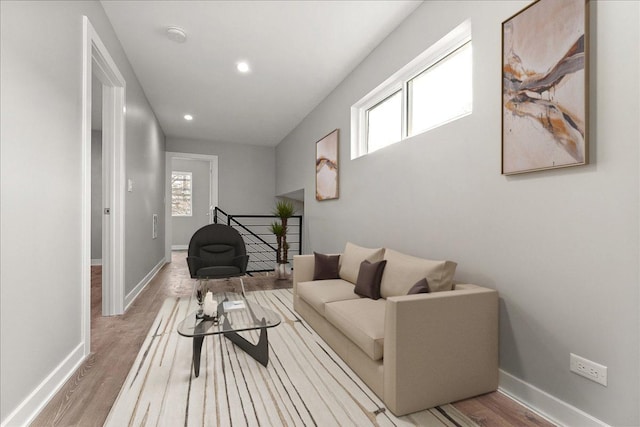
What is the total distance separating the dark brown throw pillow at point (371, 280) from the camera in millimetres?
2487

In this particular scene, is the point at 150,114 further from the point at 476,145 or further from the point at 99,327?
the point at 476,145

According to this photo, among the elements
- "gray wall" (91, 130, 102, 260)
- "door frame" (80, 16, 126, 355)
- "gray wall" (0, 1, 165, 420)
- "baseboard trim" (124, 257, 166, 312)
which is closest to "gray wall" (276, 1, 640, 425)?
"gray wall" (0, 1, 165, 420)

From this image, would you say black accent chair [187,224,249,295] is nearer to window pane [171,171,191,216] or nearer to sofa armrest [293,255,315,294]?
sofa armrest [293,255,315,294]

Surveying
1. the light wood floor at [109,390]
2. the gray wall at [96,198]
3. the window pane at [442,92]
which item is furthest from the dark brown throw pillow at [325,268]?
the gray wall at [96,198]

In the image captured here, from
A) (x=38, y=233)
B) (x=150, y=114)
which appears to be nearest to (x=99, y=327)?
(x=38, y=233)

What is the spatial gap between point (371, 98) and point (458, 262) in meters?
2.19

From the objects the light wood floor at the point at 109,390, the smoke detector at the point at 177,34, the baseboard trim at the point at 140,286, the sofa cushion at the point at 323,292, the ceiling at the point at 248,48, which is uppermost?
the ceiling at the point at 248,48

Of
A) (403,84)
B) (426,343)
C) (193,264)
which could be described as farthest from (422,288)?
(193,264)

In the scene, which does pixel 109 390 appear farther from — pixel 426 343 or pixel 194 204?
pixel 194 204

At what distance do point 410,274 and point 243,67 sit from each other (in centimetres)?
306

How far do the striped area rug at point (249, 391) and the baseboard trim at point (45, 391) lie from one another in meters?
0.36

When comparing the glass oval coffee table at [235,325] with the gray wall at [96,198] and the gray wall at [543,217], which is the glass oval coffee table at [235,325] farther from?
the gray wall at [96,198]

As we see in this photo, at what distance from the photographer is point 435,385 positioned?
5.54 feet

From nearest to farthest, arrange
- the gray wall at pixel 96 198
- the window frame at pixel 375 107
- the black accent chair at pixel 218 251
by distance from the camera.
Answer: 1. the window frame at pixel 375 107
2. the black accent chair at pixel 218 251
3. the gray wall at pixel 96 198
